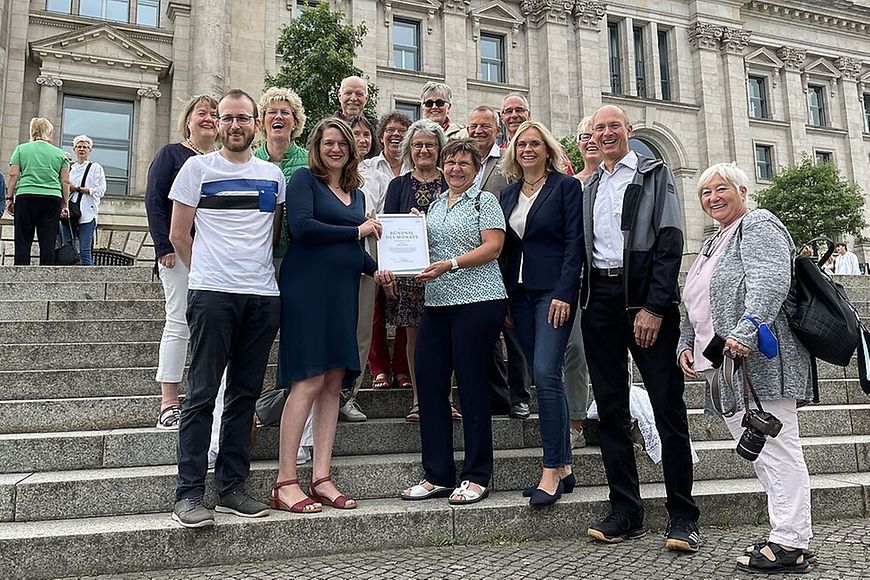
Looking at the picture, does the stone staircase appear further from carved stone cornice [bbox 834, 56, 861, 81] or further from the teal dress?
carved stone cornice [bbox 834, 56, 861, 81]

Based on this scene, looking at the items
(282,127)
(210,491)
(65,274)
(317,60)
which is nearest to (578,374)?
(210,491)

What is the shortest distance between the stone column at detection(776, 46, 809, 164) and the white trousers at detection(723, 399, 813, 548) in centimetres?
3710

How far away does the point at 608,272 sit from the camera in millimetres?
4270

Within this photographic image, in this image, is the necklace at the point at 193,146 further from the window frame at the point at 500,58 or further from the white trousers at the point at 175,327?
the window frame at the point at 500,58

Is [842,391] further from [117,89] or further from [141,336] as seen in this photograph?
[117,89]

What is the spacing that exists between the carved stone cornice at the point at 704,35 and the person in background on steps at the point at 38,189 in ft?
108

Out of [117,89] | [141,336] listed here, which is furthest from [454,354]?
[117,89]

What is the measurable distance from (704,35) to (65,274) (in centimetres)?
3407

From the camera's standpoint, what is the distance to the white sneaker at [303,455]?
4.61 meters

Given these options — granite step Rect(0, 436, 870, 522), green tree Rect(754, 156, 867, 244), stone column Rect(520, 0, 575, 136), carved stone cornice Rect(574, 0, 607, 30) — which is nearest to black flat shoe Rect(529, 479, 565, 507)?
granite step Rect(0, 436, 870, 522)

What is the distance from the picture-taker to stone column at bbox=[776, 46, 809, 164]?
3553 cm

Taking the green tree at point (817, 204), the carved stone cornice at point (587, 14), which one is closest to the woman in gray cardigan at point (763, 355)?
the green tree at point (817, 204)

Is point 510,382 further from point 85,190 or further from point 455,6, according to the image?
point 455,6

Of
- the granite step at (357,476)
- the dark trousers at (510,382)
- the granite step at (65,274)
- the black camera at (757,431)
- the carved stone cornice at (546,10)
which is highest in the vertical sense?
the carved stone cornice at (546,10)
